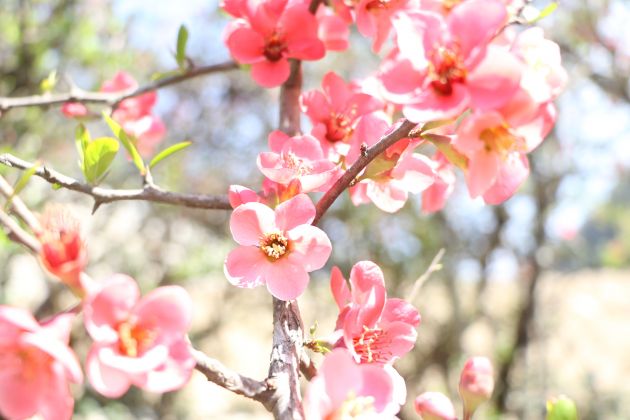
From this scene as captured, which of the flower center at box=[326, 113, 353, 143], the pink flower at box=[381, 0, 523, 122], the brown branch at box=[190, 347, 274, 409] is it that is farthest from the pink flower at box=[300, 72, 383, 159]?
the brown branch at box=[190, 347, 274, 409]

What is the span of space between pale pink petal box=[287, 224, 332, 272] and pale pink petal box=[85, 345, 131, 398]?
223 mm

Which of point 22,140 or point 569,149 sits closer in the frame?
point 22,140

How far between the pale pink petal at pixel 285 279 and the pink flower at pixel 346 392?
13 centimetres

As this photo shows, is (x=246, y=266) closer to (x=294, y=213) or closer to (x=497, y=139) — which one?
(x=294, y=213)

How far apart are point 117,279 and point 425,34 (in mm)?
343

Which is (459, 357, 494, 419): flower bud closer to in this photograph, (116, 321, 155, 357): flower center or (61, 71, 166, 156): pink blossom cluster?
(116, 321, 155, 357): flower center

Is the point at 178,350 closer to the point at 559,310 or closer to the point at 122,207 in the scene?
the point at 122,207

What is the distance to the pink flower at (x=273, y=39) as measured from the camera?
85 centimetres

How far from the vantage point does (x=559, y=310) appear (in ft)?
16.3

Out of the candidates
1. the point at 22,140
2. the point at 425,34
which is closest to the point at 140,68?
the point at 22,140

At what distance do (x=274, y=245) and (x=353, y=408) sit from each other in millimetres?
215

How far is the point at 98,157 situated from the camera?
0.72m

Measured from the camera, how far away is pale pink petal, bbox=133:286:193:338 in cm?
49

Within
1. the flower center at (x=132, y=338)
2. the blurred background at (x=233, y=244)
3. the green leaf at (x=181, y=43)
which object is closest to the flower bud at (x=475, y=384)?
the flower center at (x=132, y=338)
